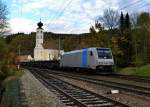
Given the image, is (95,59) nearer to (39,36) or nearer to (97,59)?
(97,59)

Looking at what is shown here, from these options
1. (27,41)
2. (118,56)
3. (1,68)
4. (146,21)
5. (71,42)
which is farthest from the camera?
(27,41)

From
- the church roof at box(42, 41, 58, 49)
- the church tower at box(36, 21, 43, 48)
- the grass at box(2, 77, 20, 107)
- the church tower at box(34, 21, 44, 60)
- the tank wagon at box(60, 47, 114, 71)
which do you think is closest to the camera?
the grass at box(2, 77, 20, 107)

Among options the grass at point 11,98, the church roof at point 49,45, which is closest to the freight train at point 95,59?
the grass at point 11,98

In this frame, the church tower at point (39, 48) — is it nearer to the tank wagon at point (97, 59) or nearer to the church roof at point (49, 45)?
the church roof at point (49, 45)

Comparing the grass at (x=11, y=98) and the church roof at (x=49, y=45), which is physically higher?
the church roof at (x=49, y=45)

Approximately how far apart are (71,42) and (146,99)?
114 metres

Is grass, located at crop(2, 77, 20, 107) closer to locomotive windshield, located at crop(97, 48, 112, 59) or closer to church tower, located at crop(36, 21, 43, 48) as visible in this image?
locomotive windshield, located at crop(97, 48, 112, 59)

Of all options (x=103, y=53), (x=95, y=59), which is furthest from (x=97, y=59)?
(x=103, y=53)

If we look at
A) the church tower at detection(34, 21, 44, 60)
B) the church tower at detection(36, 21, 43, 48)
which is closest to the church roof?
the church tower at detection(34, 21, 44, 60)

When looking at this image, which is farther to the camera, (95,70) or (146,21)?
(146,21)

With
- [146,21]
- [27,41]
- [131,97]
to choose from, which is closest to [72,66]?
[131,97]

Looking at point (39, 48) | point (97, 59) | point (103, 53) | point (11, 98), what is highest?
point (39, 48)

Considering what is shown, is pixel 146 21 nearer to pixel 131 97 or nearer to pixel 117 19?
pixel 117 19

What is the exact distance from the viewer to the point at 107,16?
290 feet
